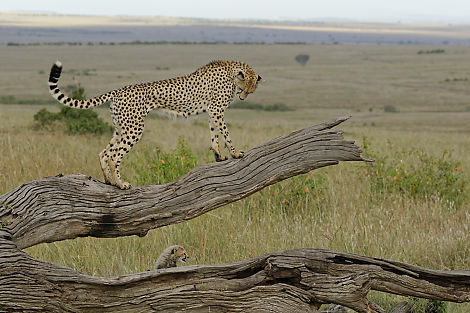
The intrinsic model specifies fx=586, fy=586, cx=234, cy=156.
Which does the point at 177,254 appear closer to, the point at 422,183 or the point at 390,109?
the point at 422,183

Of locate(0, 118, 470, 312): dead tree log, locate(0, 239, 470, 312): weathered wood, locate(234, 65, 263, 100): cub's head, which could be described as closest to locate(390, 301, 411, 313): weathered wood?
locate(0, 118, 470, 312): dead tree log

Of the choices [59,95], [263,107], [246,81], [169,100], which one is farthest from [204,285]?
[263,107]

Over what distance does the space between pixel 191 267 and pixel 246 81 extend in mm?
1420

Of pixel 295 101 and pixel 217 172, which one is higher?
pixel 295 101

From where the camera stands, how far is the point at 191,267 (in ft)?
14.1

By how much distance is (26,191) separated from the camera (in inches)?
179

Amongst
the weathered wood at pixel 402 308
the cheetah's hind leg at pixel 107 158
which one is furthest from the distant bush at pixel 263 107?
the cheetah's hind leg at pixel 107 158

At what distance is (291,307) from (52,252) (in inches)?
126

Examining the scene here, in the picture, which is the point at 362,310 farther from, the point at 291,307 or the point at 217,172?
the point at 217,172

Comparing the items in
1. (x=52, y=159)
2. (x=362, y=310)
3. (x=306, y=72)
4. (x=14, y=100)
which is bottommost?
(x=362, y=310)

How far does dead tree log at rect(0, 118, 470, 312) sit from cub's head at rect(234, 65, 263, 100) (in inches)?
19.7

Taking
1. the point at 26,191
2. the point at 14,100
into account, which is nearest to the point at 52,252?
the point at 26,191

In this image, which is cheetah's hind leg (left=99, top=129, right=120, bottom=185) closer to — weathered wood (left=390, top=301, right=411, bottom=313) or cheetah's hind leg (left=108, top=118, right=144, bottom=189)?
cheetah's hind leg (left=108, top=118, right=144, bottom=189)

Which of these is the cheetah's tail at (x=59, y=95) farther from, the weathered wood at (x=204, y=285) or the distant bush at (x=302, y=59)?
the distant bush at (x=302, y=59)
